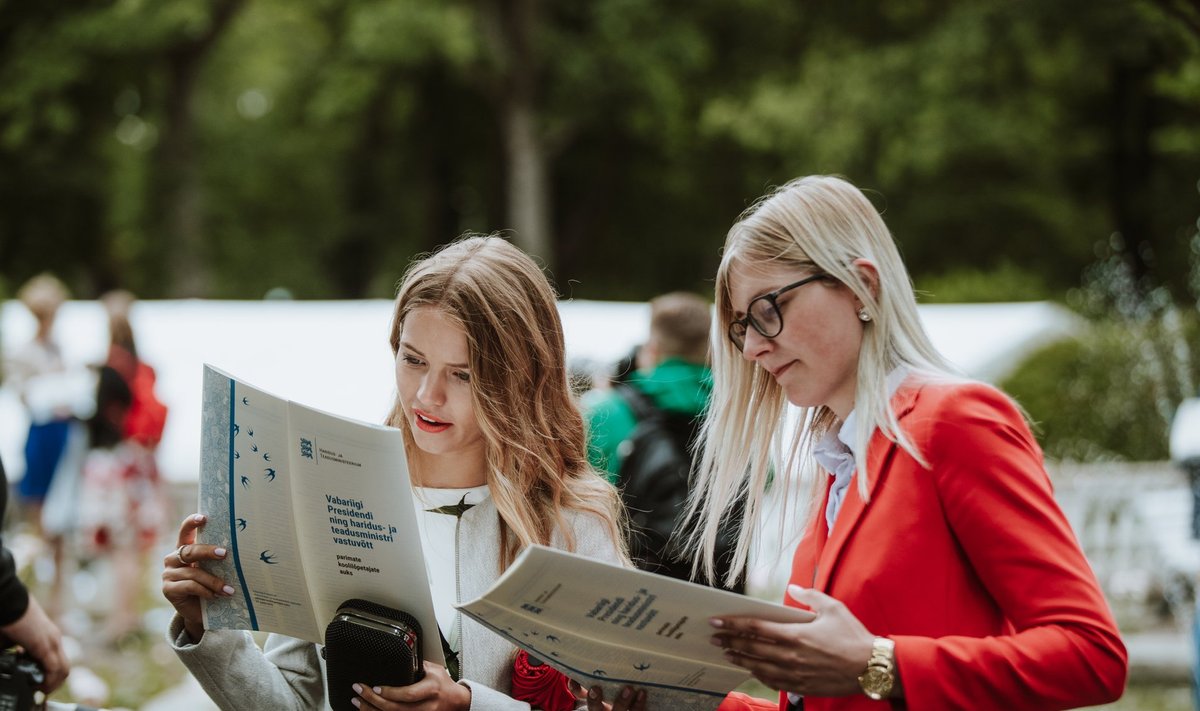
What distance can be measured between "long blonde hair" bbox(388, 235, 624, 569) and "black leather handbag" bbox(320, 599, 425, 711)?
0.37 meters

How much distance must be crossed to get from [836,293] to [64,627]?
22.8ft

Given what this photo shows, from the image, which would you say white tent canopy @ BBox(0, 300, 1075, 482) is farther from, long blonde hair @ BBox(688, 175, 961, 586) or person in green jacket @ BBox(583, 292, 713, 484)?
long blonde hair @ BBox(688, 175, 961, 586)

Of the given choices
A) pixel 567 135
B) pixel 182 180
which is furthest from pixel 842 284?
pixel 182 180

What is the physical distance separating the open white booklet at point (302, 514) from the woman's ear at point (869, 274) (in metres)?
0.80

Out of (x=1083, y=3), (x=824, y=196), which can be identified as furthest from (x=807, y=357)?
(x=1083, y=3)

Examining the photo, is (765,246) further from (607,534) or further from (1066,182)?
(1066,182)

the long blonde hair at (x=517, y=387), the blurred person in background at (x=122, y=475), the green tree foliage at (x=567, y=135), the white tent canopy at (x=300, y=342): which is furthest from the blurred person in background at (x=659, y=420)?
the green tree foliage at (x=567, y=135)

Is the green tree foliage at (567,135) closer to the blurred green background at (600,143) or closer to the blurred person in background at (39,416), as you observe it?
the blurred green background at (600,143)

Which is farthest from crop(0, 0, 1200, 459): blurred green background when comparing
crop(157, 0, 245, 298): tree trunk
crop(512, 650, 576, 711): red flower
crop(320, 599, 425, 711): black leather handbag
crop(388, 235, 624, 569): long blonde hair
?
crop(320, 599, 425, 711): black leather handbag

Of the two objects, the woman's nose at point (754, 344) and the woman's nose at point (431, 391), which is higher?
the woman's nose at point (754, 344)

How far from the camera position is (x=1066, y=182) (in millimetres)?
23391

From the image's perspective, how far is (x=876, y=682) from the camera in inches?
73.4

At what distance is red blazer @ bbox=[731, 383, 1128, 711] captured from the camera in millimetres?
1824

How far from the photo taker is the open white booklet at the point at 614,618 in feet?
5.88
